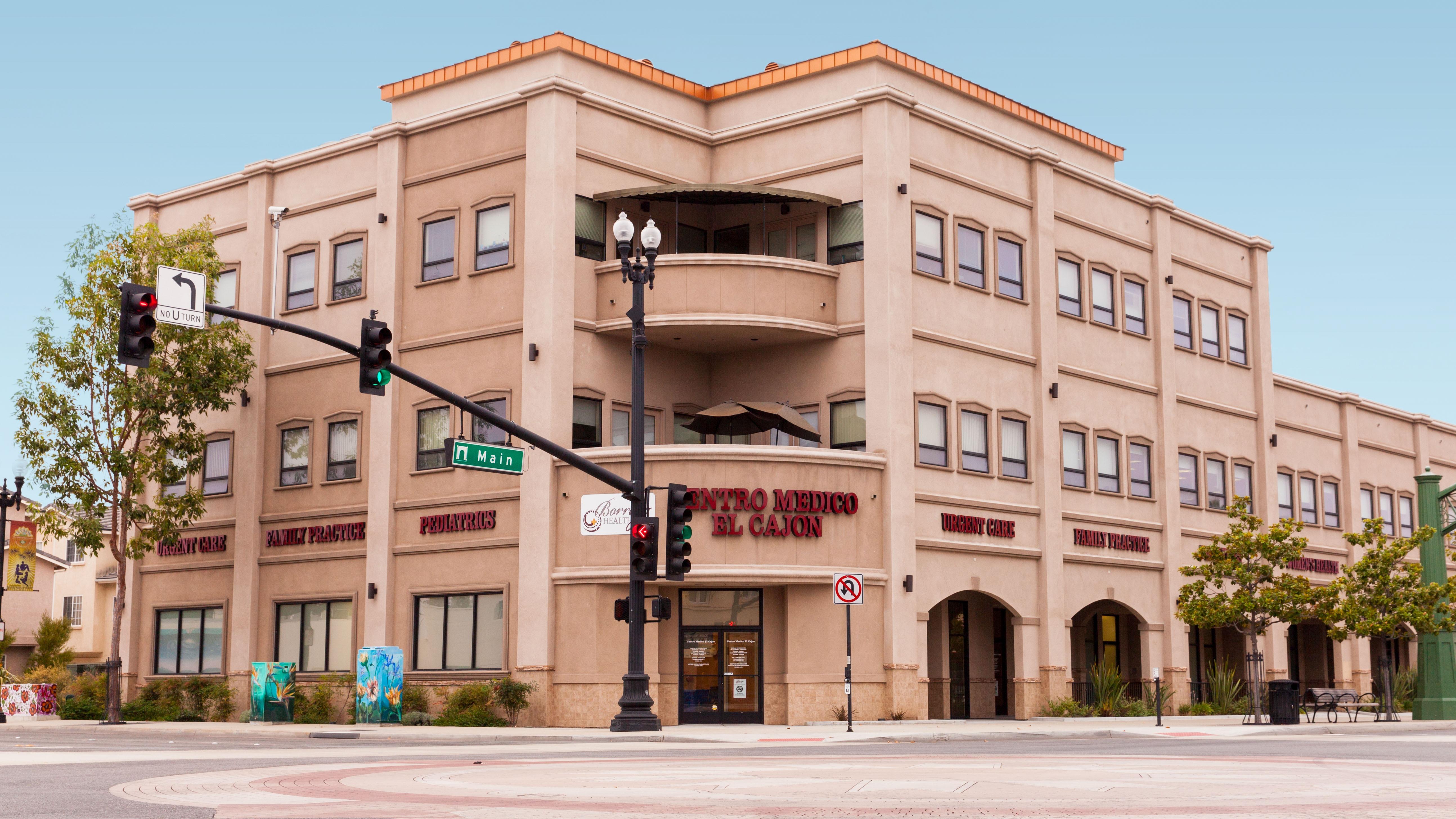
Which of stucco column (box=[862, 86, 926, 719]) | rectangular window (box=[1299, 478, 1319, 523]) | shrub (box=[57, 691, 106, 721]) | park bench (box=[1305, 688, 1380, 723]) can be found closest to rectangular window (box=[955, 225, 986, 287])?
stucco column (box=[862, 86, 926, 719])

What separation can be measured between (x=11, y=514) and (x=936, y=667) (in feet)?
193

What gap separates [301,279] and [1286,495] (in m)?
31.7

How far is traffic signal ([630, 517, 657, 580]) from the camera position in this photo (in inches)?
1097

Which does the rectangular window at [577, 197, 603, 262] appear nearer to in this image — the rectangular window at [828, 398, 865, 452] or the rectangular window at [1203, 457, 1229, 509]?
the rectangular window at [828, 398, 865, 452]

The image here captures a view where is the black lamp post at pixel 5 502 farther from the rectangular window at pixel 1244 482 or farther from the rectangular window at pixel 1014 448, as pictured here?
the rectangular window at pixel 1244 482

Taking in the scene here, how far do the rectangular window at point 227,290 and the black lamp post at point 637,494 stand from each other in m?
18.9

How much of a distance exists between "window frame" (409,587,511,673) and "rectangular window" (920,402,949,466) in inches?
411

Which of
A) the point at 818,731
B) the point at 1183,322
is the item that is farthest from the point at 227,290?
the point at 1183,322

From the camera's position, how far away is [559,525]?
35.9 meters

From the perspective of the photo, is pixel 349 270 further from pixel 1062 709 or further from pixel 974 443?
pixel 1062 709

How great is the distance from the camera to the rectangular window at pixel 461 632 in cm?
3697

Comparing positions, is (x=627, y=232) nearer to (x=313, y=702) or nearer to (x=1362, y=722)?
(x=313, y=702)

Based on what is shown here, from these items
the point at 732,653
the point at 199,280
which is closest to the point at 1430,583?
the point at 732,653

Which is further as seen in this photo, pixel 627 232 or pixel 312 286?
pixel 312 286
